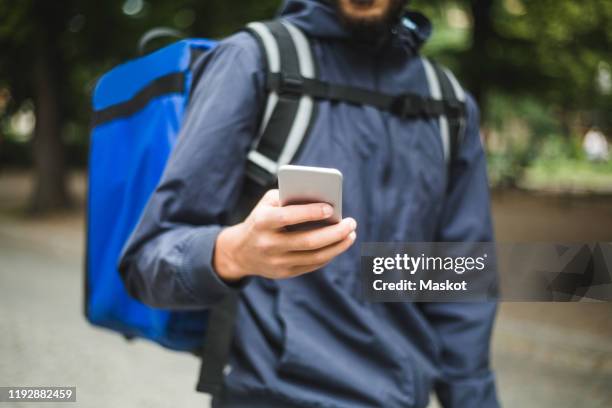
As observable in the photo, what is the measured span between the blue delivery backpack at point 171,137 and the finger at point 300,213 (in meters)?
0.50

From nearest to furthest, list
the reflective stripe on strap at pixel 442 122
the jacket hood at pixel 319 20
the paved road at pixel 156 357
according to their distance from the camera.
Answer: the jacket hood at pixel 319 20
the reflective stripe on strap at pixel 442 122
the paved road at pixel 156 357

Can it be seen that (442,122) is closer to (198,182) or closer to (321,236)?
(198,182)

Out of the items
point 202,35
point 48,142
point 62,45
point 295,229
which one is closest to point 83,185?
point 48,142

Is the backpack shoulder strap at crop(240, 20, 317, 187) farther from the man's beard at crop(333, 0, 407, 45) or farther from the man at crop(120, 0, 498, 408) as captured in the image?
the man's beard at crop(333, 0, 407, 45)

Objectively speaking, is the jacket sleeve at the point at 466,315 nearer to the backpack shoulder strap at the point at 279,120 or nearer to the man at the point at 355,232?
the man at the point at 355,232

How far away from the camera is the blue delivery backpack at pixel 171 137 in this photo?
4.42 ft

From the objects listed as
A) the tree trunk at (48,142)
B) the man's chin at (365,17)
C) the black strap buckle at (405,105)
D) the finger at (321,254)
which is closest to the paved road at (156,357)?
the black strap buckle at (405,105)

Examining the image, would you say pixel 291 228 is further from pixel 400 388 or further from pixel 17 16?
pixel 17 16

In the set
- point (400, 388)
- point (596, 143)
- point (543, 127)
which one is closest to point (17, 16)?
point (400, 388)

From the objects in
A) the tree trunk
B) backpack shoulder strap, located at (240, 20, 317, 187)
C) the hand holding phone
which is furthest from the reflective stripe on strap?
the tree trunk

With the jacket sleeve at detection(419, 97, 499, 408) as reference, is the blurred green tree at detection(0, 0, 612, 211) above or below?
below

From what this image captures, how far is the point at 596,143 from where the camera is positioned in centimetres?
2045

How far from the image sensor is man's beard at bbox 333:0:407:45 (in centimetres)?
149

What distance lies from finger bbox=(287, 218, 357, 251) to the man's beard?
0.76 m
